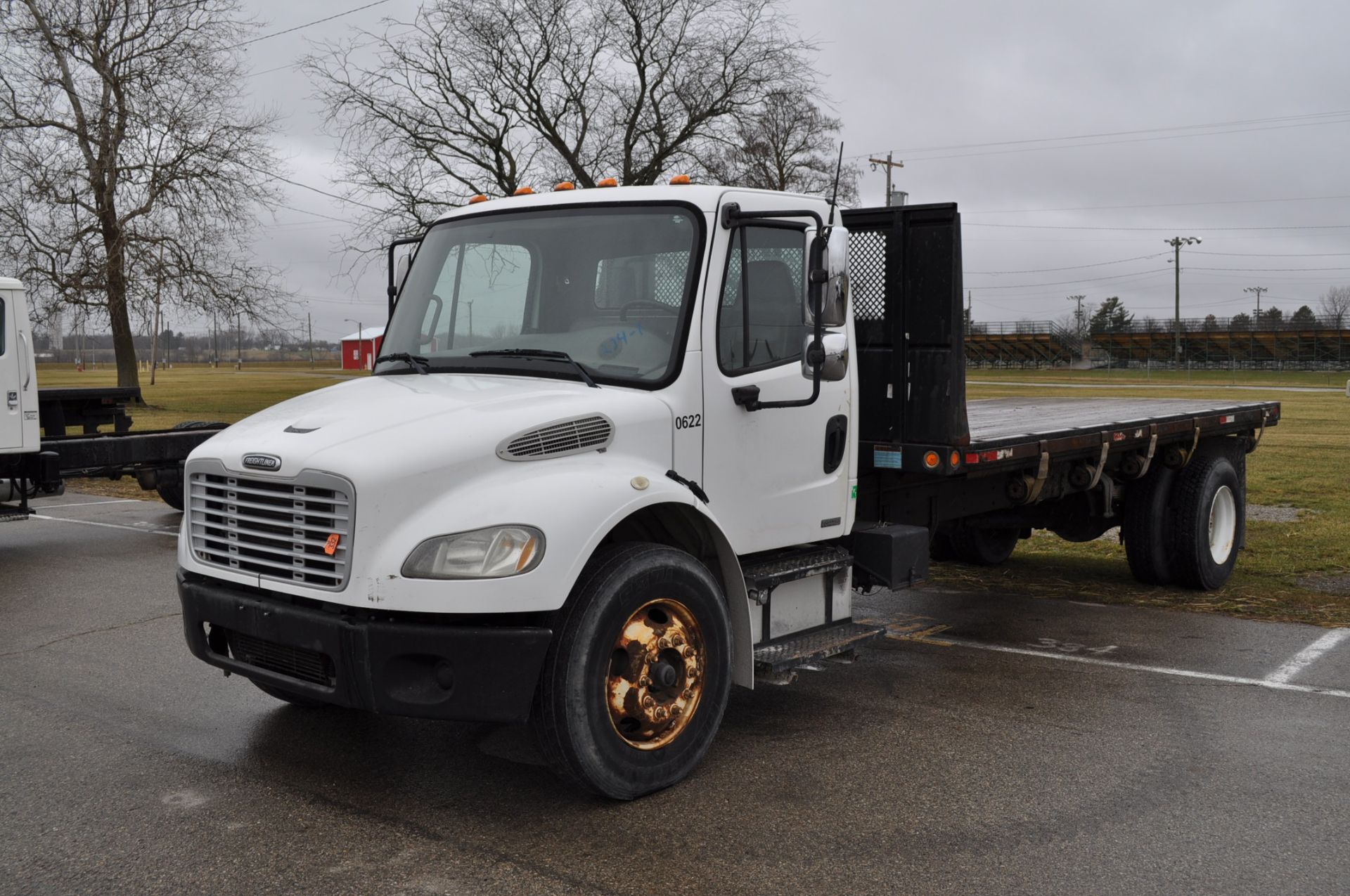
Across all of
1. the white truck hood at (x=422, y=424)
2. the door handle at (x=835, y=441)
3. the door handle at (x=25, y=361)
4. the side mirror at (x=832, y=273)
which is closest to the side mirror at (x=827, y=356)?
the side mirror at (x=832, y=273)

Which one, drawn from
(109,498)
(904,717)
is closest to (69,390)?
(109,498)

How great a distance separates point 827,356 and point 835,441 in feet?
2.00

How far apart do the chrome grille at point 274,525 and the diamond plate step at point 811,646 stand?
1.92 m

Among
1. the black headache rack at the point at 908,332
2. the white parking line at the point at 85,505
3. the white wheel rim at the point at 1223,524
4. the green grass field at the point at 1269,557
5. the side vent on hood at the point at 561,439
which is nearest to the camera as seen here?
the side vent on hood at the point at 561,439

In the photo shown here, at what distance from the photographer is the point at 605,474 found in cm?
463

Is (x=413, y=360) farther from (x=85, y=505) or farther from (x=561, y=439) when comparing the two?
(x=85, y=505)

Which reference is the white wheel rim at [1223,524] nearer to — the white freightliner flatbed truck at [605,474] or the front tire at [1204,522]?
the front tire at [1204,522]

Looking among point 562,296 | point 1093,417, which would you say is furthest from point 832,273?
point 1093,417

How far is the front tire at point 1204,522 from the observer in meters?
9.08

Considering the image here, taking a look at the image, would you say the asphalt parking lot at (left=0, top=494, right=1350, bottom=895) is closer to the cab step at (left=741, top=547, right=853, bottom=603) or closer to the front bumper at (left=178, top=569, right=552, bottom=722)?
the front bumper at (left=178, top=569, right=552, bottom=722)

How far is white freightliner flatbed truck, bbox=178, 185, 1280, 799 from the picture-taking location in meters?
4.29

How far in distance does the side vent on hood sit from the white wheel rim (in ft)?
20.7

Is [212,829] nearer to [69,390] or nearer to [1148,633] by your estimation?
[1148,633]

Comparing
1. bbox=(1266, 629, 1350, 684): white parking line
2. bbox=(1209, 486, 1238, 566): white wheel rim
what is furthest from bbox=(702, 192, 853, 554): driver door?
bbox=(1209, 486, 1238, 566): white wheel rim
